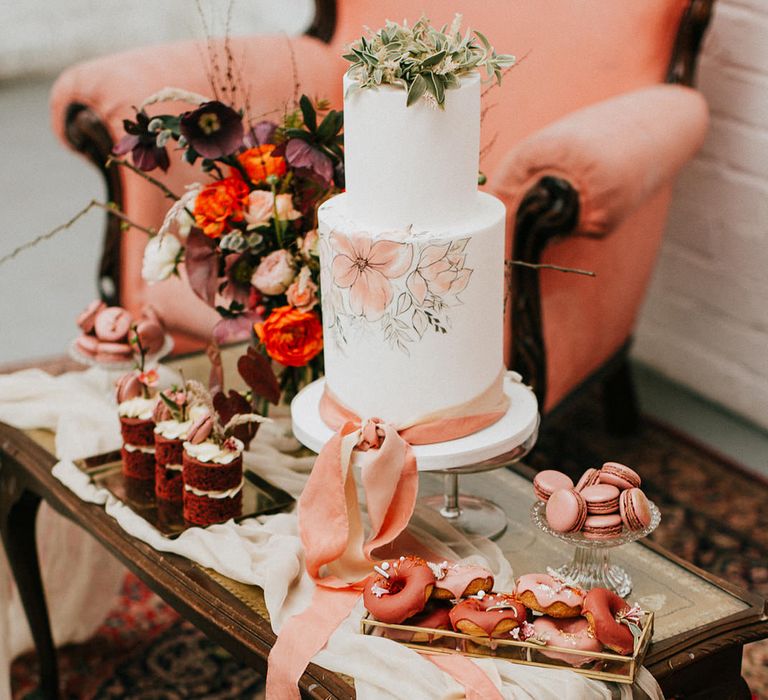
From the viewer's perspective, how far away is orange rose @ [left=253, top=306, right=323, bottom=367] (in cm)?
128

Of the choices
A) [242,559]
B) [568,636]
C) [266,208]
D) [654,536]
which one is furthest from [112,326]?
[654,536]

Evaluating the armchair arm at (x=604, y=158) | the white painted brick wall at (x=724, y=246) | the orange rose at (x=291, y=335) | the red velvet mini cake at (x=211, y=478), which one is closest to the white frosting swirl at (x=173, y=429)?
the red velvet mini cake at (x=211, y=478)

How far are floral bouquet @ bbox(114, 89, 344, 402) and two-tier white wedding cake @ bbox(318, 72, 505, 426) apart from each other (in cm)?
17

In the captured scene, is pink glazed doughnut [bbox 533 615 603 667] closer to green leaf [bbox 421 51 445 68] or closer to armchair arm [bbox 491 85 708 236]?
green leaf [bbox 421 51 445 68]

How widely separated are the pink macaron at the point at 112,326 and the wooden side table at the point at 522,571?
0.18 metres

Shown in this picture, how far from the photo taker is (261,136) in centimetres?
136

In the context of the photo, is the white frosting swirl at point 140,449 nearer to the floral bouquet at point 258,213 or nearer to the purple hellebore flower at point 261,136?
the floral bouquet at point 258,213

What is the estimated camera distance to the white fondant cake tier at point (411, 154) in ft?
3.39

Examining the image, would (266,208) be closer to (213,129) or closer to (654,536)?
(213,129)

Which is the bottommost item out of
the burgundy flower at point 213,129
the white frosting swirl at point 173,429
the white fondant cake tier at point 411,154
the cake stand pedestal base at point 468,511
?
the cake stand pedestal base at point 468,511

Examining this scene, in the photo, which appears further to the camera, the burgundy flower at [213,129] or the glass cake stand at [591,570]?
the burgundy flower at [213,129]

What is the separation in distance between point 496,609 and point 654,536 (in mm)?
1165

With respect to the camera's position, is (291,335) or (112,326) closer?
(291,335)

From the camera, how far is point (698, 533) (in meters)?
2.09
